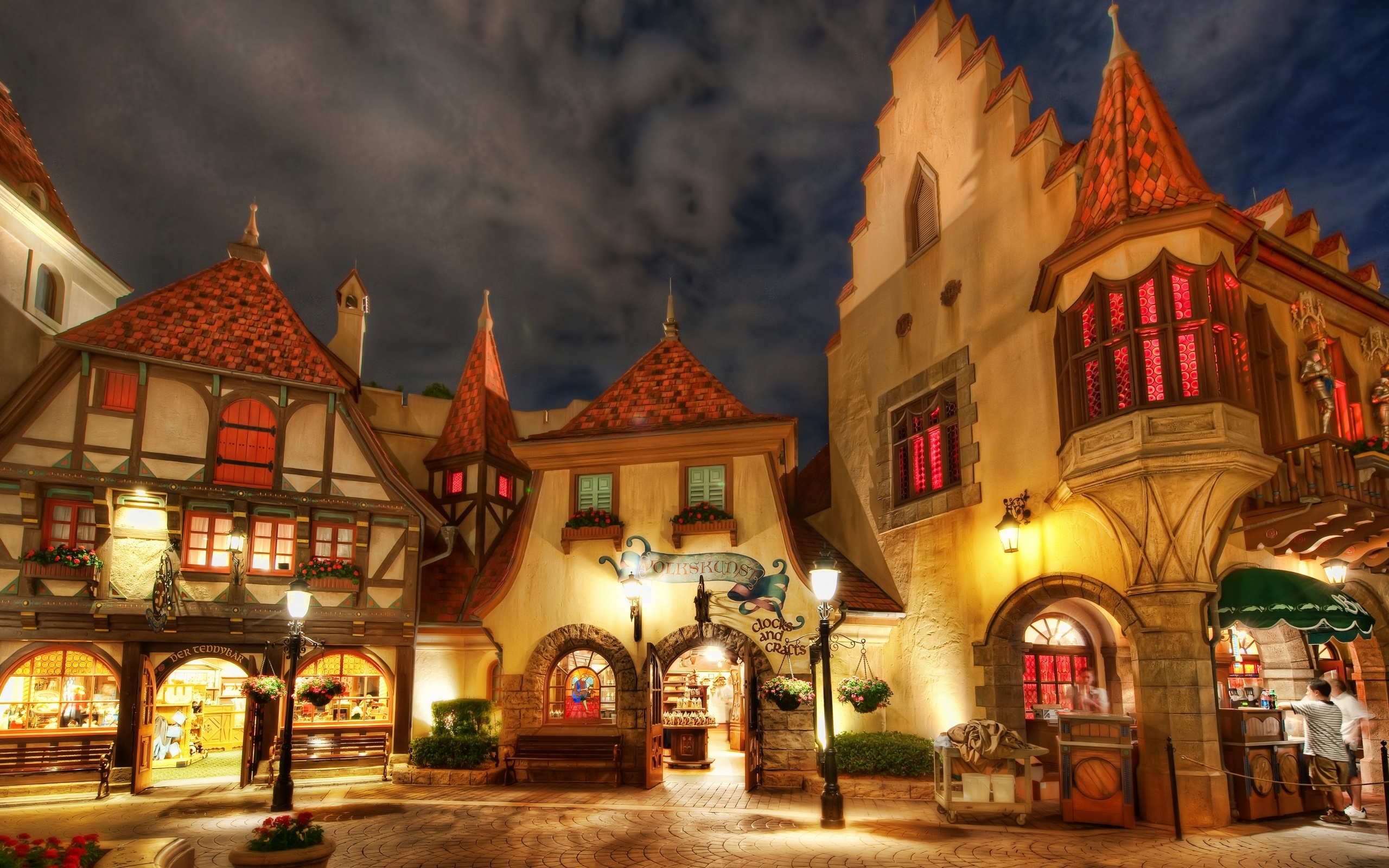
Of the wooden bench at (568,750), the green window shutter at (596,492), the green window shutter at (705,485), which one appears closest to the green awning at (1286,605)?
the green window shutter at (705,485)

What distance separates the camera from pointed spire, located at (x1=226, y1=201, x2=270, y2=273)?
2253 cm

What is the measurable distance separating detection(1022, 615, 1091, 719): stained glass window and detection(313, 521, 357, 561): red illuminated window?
14.1 m

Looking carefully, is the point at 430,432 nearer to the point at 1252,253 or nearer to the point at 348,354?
the point at 348,354

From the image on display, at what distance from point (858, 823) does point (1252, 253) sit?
1032cm

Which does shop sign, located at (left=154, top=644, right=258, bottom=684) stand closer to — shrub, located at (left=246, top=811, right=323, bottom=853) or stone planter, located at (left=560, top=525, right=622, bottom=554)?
stone planter, located at (left=560, top=525, right=622, bottom=554)

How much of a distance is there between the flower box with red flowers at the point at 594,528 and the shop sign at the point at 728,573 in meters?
0.34

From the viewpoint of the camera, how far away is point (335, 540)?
68.3 ft

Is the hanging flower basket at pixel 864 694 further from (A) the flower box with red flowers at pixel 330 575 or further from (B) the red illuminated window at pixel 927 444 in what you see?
(A) the flower box with red flowers at pixel 330 575

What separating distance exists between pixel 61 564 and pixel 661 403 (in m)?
11.9

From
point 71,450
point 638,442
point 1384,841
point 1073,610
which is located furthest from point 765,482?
point 71,450

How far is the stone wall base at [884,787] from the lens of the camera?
52.5 feet

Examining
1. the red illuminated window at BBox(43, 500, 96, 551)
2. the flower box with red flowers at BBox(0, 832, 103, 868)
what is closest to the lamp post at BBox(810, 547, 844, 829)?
the flower box with red flowers at BBox(0, 832, 103, 868)

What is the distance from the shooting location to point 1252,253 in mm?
14258

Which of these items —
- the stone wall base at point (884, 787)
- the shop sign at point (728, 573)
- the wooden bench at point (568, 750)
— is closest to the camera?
the stone wall base at point (884, 787)
